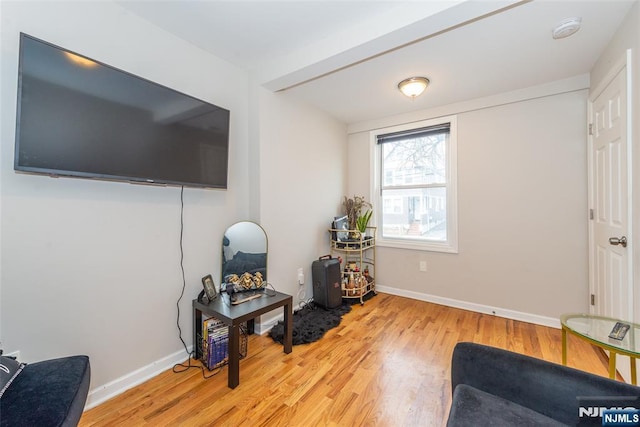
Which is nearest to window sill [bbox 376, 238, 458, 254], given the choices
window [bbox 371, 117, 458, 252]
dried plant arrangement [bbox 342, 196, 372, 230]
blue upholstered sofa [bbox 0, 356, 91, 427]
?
window [bbox 371, 117, 458, 252]

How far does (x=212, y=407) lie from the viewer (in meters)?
1.57

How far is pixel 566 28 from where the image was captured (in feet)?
5.92

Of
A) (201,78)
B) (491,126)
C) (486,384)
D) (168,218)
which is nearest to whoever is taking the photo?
(486,384)

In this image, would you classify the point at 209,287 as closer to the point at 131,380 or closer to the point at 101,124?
the point at 131,380

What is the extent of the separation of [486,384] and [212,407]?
1.47m

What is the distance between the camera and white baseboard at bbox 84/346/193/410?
159 centimetres

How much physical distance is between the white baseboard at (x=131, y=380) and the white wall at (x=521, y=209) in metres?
2.74

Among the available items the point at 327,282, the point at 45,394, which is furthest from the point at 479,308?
the point at 45,394

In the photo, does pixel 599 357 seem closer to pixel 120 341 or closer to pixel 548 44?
pixel 548 44

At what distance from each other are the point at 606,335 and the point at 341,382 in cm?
141

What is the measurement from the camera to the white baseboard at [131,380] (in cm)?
159

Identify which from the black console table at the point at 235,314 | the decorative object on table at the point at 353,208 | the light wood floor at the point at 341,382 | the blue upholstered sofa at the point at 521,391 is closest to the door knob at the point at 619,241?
the light wood floor at the point at 341,382

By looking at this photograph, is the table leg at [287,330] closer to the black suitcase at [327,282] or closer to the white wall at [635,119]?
the black suitcase at [327,282]

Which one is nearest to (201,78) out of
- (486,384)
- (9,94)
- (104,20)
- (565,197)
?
(104,20)
